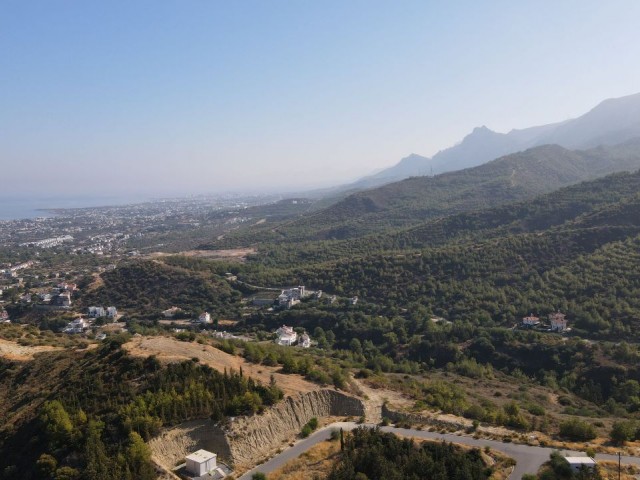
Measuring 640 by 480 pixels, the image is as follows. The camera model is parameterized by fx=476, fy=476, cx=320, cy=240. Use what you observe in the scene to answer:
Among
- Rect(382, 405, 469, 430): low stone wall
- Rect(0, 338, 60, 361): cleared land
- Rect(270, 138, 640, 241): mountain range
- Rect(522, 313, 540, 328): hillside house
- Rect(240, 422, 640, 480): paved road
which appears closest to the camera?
Rect(240, 422, 640, 480): paved road

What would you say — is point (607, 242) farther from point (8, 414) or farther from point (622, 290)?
point (8, 414)

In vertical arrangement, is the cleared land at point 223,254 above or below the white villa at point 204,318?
above

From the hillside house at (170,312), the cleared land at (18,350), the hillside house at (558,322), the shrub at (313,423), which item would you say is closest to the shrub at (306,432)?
the shrub at (313,423)

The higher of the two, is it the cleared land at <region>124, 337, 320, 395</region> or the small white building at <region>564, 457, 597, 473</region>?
the cleared land at <region>124, 337, 320, 395</region>

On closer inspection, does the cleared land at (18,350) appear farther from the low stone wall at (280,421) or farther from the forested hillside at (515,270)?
the forested hillside at (515,270)

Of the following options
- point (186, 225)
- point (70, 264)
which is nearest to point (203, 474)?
point (70, 264)

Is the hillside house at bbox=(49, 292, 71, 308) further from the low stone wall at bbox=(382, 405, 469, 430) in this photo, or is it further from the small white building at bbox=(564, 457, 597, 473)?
the small white building at bbox=(564, 457, 597, 473)

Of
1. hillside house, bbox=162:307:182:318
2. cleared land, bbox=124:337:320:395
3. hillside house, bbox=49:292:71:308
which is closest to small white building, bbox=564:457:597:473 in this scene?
cleared land, bbox=124:337:320:395
